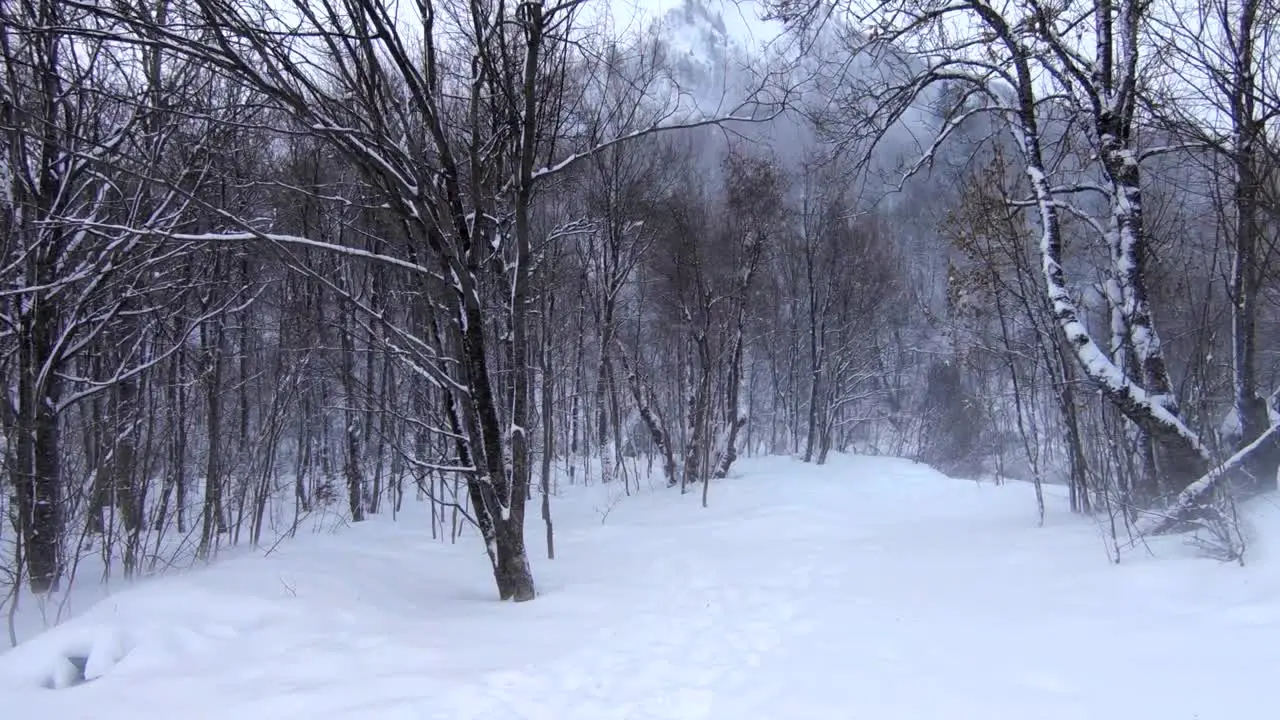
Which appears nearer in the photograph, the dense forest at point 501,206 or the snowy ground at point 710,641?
the snowy ground at point 710,641

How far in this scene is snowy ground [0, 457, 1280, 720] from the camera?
281 cm

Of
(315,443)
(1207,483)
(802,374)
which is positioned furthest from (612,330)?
(802,374)

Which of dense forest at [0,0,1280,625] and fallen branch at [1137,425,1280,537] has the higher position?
dense forest at [0,0,1280,625]

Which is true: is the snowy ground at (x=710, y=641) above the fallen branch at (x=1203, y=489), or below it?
below

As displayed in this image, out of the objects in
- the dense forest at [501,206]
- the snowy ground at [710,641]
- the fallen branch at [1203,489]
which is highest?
the dense forest at [501,206]

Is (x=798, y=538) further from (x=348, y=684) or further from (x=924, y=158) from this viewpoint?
(x=348, y=684)

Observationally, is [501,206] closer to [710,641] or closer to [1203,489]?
[710,641]

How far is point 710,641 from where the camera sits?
4039 mm

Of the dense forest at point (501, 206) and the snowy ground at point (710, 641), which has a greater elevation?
the dense forest at point (501, 206)

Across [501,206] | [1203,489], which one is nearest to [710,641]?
[1203,489]

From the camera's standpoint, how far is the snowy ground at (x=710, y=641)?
2812 millimetres

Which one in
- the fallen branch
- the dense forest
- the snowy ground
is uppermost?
the dense forest

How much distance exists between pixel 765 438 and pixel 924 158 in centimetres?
2834

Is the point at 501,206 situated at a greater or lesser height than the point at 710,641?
greater
